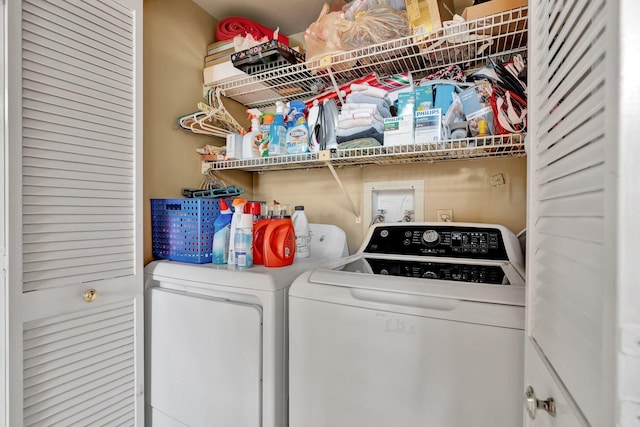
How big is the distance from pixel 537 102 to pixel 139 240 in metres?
1.52

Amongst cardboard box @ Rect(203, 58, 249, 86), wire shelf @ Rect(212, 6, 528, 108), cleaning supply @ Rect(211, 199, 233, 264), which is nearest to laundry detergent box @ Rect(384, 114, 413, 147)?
wire shelf @ Rect(212, 6, 528, 108)

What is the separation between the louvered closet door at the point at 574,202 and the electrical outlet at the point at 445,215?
1.02m

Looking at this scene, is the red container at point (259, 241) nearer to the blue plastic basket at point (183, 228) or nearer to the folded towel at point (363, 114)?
the blue plastic basket at point (183, 228)

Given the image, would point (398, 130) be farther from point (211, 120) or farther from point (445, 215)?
point (211, 120)

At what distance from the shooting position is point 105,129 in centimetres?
127

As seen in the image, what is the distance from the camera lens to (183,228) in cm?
153

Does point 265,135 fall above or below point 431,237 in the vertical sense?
above

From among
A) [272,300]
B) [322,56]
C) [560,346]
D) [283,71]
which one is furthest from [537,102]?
[283,71]

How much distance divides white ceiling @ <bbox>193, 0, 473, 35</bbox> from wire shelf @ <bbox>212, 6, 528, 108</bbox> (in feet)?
1.57

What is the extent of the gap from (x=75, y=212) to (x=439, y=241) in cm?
156

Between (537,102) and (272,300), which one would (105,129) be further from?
(537,102)

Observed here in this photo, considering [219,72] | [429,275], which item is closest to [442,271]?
[429,275]

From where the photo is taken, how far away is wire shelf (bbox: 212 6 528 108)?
48.8 inches

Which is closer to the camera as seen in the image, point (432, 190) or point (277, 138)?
point (277, 138)
